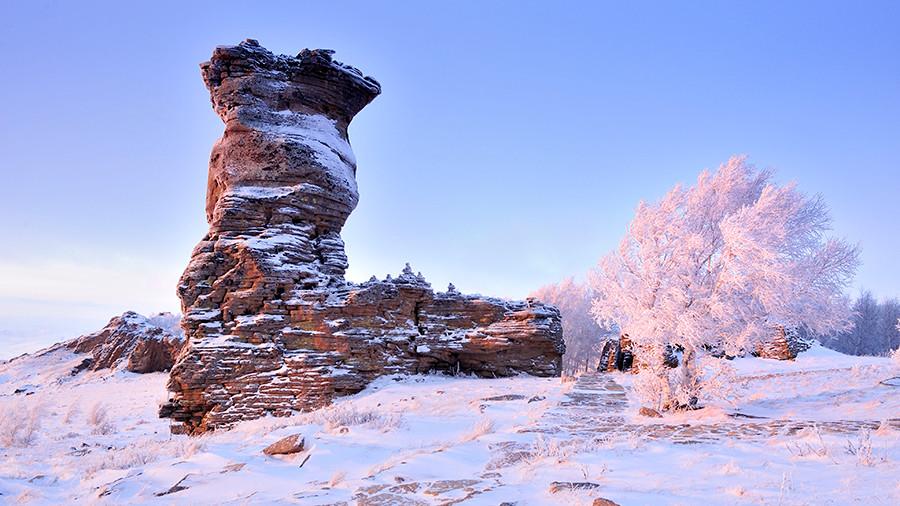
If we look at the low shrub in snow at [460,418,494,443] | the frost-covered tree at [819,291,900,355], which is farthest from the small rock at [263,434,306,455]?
the frost-covered tree at [819,291,900,355]

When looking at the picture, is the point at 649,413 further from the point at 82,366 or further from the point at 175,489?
the point at 82,366

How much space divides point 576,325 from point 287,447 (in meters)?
47.8

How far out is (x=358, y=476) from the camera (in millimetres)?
4922

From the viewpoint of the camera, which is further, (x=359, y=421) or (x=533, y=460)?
(x=359, y=421)

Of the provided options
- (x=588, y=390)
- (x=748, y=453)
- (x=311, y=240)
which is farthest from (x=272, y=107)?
(x=748, y=453)

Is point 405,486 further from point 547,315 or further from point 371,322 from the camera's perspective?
point 547,315

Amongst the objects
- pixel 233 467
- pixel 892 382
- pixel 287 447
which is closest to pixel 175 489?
pixel 233 467

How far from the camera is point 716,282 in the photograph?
28.2 feet

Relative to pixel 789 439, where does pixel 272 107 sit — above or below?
above

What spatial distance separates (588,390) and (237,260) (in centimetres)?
1258

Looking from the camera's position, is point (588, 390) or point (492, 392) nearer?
point (588, 390)

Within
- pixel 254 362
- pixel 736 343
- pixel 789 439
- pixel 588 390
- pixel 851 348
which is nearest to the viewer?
pixel 789 439

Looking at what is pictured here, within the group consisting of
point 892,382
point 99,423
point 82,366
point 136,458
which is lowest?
point 99,423

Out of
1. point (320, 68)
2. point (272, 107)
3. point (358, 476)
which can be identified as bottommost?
point (358, 476)
